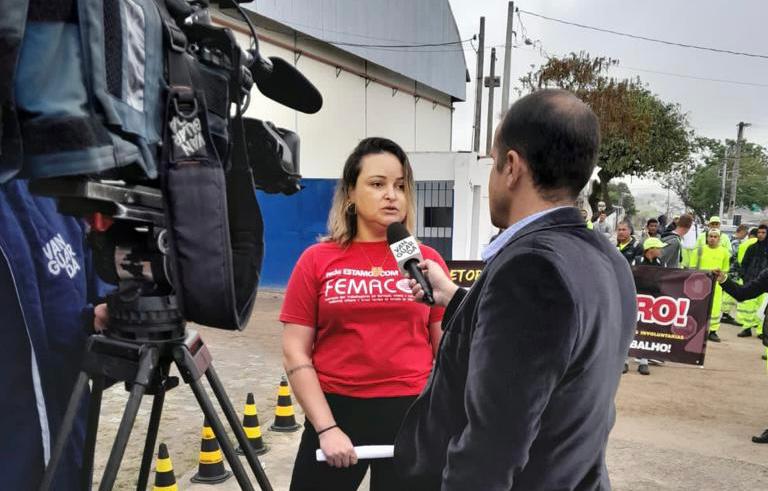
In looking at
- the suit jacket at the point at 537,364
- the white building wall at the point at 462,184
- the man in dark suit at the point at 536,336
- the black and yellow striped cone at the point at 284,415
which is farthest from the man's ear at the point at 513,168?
the white building wall at the point at 462,184

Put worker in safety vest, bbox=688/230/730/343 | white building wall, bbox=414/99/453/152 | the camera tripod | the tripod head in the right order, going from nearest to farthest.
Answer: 1. the tripod head
2. the camera tripod
3. worker in safety vest, bbox=688/230/730/343
4. white building wall, bbox=414/99/453/152

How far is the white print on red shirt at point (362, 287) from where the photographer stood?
2047mm

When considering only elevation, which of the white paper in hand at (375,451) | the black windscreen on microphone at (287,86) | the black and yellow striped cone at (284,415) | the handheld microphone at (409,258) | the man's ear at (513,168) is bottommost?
Result: the black and yellow striped cone at (284,415)

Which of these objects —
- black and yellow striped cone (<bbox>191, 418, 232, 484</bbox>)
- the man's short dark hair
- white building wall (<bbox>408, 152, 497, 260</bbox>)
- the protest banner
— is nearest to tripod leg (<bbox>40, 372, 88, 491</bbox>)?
the man's short dark hair

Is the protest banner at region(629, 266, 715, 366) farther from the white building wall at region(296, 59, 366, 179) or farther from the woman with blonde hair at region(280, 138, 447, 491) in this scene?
the white building wall at region(296, 59, 366, 179)

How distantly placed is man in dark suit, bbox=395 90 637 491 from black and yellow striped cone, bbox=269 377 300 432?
3.18 meters

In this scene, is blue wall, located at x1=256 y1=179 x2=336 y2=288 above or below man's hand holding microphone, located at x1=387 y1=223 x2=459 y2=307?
below

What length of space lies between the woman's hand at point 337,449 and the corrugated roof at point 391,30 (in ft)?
33.4

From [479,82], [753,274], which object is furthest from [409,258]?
[479,82]

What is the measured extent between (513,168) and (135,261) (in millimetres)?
856

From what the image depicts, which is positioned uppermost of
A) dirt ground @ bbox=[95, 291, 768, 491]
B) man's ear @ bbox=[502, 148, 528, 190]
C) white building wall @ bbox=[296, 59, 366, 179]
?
white building wall @ bbox=[296, 59, 366, 179]

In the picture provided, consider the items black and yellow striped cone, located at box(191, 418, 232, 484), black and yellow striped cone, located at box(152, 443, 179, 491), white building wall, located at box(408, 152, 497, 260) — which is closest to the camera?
black and yellow striped cone, located at box(152, 443, 179, 491)

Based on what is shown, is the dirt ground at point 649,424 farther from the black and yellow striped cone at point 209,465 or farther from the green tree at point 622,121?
the green tree at point 622,121

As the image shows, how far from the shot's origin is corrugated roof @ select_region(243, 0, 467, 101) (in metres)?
14.1
